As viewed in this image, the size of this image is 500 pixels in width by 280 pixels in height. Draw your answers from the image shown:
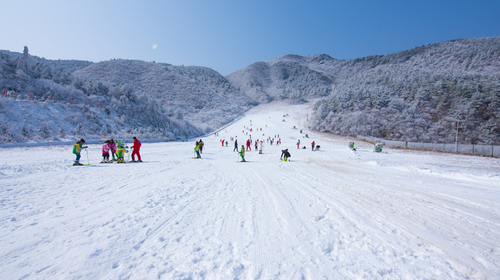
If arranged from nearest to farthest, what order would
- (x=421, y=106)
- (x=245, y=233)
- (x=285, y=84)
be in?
(x=245, y=233) → (x=421, y=106) → (x=285, y=84)

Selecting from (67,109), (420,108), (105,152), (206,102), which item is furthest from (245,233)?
(206,102)

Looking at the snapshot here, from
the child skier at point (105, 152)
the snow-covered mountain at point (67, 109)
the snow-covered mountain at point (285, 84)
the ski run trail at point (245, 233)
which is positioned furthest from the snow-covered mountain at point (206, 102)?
the snow-covered mountain at point (285, 84)

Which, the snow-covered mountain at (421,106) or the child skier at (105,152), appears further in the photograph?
the snow-covered mountain at (421,106)

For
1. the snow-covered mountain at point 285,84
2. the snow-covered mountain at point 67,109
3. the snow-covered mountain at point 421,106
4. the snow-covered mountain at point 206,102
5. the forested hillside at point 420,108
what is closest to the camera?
the snow-covered mountain at point 67,109

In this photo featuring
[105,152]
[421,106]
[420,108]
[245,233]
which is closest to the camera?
[245,233]

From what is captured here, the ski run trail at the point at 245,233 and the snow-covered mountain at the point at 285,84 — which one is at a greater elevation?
the snow-covered mountain at the point at 285,84

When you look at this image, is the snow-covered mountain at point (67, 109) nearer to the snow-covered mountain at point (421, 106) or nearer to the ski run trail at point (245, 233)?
the ski run trail at point (245, 233)

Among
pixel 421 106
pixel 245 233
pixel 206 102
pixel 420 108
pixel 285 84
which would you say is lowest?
pixel 245 233

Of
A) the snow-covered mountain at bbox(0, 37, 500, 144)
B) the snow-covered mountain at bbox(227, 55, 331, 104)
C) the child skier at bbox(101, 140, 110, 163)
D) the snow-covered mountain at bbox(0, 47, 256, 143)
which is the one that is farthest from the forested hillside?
the child skier at bbox(101, 140, 110, 163)

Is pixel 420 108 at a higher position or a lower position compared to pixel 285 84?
lower

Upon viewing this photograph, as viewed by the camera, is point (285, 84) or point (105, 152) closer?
point (105, 152)

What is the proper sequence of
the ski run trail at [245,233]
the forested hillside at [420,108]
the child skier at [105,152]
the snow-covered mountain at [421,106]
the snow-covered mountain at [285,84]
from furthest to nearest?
1. the snow-covered mountain at [285,84]
2. the snow-covered mountain at [421,106]
3. the forested hillside at [420,108]
4. the child skier at [105,152]
5. the ski run trail at [245,233]

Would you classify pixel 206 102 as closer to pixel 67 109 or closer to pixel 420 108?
pixel 67 109

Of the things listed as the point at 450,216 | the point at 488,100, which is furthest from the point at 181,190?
the point at 488,100
